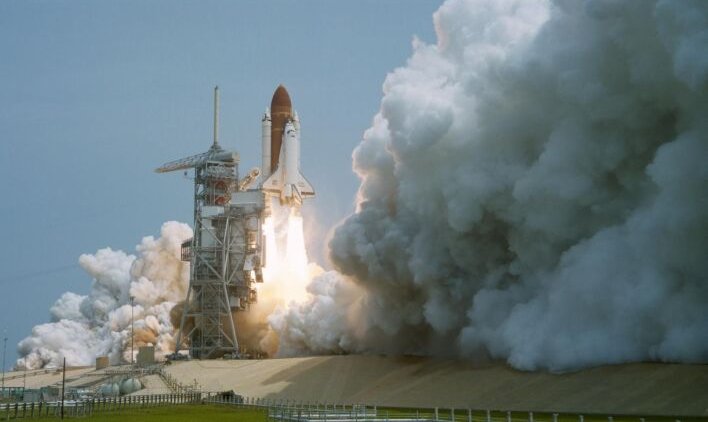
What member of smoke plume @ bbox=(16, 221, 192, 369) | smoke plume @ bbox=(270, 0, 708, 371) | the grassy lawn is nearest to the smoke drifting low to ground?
smoke plume @ bbox=(270, 0, 708, 371)

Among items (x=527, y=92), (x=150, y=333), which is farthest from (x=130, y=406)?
(x=150, y=333)

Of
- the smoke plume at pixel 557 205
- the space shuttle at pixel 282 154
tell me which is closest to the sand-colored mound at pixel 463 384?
the smoke plume at pixel 557 205

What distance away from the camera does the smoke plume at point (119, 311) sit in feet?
347

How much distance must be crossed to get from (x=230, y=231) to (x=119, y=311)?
24275 millimetres

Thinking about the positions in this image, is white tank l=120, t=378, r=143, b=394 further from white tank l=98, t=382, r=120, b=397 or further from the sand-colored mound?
the sand-colored mound

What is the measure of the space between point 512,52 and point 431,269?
13.9 metres

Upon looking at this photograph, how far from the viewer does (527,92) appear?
5606 cm

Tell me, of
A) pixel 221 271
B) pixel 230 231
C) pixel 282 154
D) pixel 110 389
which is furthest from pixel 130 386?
pixel 282 154

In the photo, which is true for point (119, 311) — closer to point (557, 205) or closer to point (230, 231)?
point (230, 231)

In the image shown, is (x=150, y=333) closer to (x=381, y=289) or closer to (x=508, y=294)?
(x=381, y=289)

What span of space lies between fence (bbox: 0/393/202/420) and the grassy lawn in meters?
1.12

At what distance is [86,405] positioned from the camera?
56.2m

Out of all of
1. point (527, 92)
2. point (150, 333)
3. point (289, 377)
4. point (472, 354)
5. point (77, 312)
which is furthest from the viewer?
point (77, 312)

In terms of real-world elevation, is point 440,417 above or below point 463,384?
below
